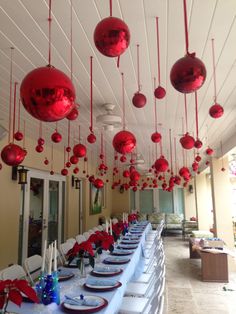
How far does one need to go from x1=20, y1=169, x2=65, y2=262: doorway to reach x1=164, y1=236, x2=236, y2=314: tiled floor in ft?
9.11

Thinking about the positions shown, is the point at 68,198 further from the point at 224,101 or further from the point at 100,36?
the point at 100,36

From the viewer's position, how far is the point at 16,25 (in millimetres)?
2055

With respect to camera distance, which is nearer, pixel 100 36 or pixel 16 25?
pixel 100 36

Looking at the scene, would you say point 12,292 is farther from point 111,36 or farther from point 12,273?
point 111,36

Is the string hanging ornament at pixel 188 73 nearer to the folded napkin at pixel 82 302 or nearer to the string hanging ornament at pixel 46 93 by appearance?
the string hanging ornament at pixel 46 93

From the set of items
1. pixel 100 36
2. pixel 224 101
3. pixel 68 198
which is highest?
pixel 224 101

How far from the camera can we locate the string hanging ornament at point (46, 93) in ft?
3.79

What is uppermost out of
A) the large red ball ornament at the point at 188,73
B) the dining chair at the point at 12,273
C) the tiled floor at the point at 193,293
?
the large red ball ornament at the point at 188,73

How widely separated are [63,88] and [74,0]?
3.12ft

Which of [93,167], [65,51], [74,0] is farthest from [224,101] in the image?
[93,167]

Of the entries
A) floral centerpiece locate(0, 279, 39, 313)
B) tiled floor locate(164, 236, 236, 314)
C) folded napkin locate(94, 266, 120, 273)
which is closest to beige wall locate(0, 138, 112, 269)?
folded napkin locate(94, 266, 120, 273)

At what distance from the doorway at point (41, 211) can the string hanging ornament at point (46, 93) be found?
4922 millimetres

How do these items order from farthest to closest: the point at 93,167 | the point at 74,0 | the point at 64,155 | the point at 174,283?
the point at 93,167 → the point at 64,155 → the point at 174,283 → the point at 74,0

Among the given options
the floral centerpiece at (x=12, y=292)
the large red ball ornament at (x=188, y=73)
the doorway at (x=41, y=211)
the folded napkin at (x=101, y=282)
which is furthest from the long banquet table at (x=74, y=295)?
the doorway at (x=41, y=211)
